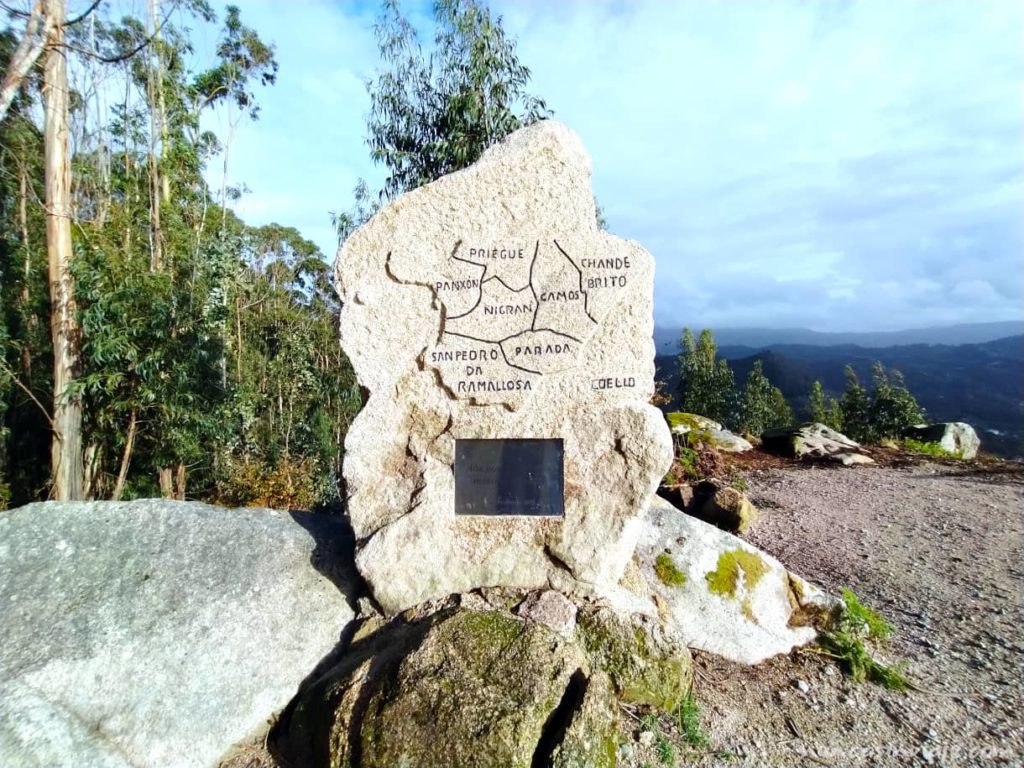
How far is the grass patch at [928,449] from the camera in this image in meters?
10.2

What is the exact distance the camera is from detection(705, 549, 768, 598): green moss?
380cm

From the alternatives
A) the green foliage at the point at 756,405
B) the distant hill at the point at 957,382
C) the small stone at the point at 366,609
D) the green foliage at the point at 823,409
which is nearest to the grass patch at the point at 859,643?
the small stone at the point at 366,609

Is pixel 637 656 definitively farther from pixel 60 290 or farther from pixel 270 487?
pixel 60 290

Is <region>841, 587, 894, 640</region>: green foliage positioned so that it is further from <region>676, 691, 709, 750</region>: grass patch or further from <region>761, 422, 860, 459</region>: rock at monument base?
<region>761, 422, 860, 459</region>: rock at monument base

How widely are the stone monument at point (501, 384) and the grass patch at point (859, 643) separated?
1409 millimetres

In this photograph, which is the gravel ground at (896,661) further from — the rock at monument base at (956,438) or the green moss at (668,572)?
the rock at monument base at (956,438)

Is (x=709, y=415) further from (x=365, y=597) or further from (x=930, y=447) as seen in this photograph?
(x=365, y=597)

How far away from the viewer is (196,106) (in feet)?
41.8

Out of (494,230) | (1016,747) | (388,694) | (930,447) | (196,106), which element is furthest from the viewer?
(196,106)

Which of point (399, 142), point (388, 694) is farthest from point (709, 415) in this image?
point (388, 694)

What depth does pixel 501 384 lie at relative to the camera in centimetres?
345

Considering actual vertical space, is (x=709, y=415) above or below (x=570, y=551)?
below

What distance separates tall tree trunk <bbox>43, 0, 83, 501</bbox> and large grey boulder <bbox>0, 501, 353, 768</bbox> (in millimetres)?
3617

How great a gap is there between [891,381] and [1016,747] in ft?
41.2
